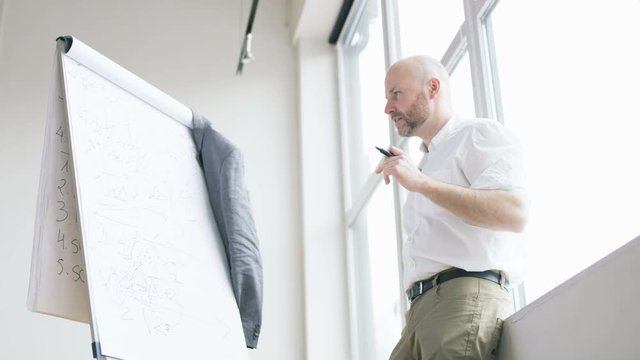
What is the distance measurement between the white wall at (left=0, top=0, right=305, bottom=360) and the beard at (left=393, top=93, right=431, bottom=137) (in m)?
2.25

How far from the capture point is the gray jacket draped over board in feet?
7.84

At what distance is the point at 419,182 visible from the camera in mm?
1900

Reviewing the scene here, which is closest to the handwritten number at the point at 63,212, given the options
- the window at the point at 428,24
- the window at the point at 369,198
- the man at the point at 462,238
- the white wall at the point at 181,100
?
the man at the point at 462,238

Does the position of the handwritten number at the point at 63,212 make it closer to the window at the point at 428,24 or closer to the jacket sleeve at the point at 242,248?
the jacket sleeve at the point at 242,248

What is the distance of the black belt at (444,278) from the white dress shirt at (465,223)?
14mm

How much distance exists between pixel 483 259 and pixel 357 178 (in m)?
2.55

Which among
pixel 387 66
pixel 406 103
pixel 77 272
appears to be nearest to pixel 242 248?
pixel 77 272

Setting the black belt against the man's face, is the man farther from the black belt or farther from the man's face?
the man's face

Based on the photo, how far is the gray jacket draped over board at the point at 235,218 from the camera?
7.84 feet

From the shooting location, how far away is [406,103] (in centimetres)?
226

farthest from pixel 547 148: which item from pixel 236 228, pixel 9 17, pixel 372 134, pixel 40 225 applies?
pixel 9 17

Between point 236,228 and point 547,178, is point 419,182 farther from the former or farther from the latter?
point 236,228

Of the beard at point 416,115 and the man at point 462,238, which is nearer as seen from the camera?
the man at point 462,238

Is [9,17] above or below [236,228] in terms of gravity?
above
